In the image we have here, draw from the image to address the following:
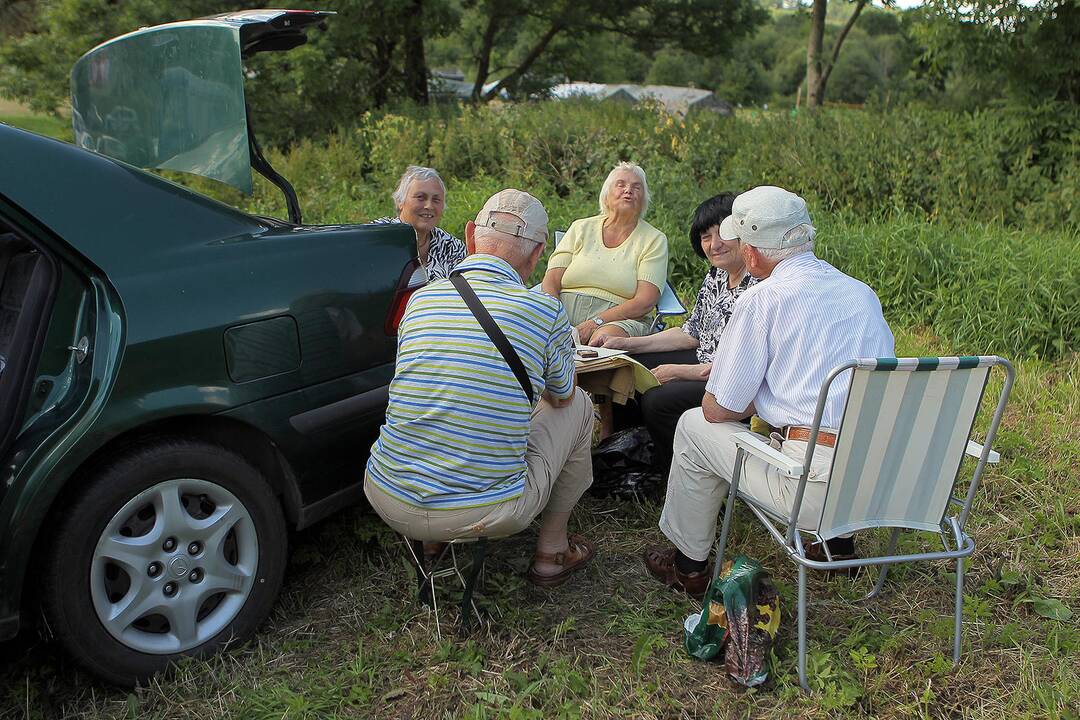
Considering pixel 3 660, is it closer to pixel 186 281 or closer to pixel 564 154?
pixel 186 281

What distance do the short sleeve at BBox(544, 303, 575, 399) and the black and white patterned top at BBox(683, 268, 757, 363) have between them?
114 centimetres

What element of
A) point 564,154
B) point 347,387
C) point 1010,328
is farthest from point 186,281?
point 564,154

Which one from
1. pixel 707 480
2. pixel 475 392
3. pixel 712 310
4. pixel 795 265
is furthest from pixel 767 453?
pixel 712 310

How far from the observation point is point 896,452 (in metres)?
2.65

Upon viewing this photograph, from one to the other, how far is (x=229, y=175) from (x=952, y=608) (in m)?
3.01

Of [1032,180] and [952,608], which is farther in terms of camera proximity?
[1032,180]

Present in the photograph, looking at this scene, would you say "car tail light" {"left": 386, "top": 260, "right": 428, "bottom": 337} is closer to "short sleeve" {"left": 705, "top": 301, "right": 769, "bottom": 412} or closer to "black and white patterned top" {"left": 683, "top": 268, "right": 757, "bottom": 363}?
"short sleeve" {"left": 705, "top": 301, "right": 769, "bottom": 412}

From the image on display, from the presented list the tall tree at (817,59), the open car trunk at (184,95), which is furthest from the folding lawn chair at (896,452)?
the tall tree at (817,59)

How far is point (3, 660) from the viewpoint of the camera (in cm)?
276

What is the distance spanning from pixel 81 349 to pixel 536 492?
1.39 metres

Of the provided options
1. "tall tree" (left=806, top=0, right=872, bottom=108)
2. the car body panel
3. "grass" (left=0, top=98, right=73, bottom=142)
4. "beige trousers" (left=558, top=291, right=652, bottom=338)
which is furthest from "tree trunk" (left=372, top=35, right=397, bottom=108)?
the car body panel

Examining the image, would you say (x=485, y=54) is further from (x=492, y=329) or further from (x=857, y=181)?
(x=492, y=329)

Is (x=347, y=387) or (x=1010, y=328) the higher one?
(x=347, y=387)

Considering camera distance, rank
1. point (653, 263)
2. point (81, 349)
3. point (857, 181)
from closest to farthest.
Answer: point (81, 349) → point (653, 263) → point (857, 181)
